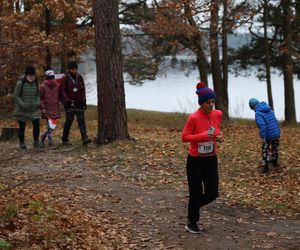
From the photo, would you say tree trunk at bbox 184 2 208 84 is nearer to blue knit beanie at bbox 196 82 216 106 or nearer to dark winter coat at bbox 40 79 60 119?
dark winter coat at bbox 40 79 60 119

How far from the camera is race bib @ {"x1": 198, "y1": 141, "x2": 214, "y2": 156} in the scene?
22.1 feet

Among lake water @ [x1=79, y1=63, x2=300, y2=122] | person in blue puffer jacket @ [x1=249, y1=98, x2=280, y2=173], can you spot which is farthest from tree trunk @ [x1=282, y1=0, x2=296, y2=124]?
lake water @ [x1=79, y1=63, x2=300, y2=122]

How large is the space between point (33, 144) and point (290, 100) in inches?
567

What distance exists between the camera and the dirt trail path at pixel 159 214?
22.0 feet

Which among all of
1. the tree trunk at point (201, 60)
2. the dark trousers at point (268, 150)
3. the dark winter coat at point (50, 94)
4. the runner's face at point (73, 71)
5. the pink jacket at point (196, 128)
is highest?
the tree trunk at point (201, 60)

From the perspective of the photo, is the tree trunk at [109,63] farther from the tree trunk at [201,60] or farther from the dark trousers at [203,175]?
the tree trunk at [201,60]

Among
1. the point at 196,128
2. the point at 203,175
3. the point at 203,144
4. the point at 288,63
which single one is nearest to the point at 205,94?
the point at 196,128

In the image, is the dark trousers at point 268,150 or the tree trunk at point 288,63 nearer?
the dark trousers at point 268,150

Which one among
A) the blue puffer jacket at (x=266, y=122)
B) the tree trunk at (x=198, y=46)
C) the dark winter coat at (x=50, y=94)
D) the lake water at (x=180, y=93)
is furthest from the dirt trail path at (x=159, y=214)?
the lake water at (x=180, y=93)

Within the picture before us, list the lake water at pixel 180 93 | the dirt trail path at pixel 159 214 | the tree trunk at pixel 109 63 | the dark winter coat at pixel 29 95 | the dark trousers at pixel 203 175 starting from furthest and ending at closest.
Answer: the lake water at pixel 180 93, the tree trunk at pixel 109 63, the dark winter coat at pixel 29 95, the dark trousers at pixel 203 175, the dirt trail path at pixel 159 214

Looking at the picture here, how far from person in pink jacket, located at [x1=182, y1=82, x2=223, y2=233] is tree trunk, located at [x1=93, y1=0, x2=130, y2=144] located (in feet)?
18.1

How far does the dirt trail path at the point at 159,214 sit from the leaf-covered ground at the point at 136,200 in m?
0.01

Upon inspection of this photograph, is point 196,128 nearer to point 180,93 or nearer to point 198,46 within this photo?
point 198,46

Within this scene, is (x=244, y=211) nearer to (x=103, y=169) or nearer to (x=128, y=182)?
(x=128, y=182)
